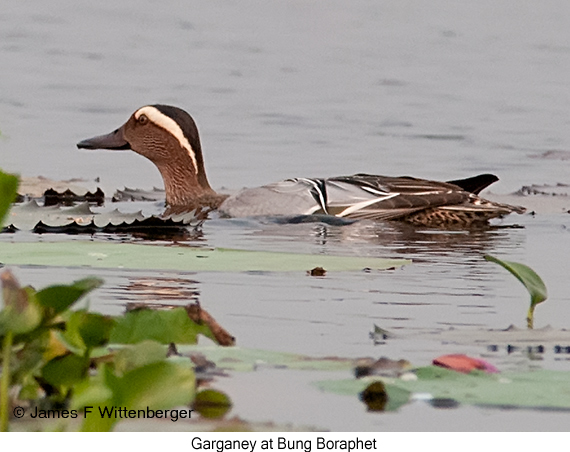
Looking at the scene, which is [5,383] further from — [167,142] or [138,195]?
[167,142]

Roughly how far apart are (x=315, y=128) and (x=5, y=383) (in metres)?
11.9

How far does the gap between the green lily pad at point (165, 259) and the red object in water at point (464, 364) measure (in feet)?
7.72

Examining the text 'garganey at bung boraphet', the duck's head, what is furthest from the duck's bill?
the text 'garganey at bung boraphet'

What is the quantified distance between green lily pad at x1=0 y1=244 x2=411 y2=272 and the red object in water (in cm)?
235

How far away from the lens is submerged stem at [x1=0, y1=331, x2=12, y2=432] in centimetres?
258

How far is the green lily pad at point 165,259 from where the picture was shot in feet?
18.8

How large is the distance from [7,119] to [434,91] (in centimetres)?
693

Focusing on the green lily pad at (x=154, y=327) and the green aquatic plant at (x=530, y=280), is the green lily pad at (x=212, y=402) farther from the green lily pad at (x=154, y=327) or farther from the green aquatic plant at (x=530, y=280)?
the green aquatic plant at (x=530, y=280)

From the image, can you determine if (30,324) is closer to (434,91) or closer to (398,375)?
(398,375)

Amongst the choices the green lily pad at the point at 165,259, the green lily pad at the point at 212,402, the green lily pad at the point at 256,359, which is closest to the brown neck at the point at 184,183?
the green lily pad at the point at 165,259

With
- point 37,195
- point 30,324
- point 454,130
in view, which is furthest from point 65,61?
point 30,324

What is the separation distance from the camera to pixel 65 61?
19.1 m

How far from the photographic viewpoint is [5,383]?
2.61 meters

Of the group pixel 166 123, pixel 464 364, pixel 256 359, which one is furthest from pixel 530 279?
pixel 166 123
